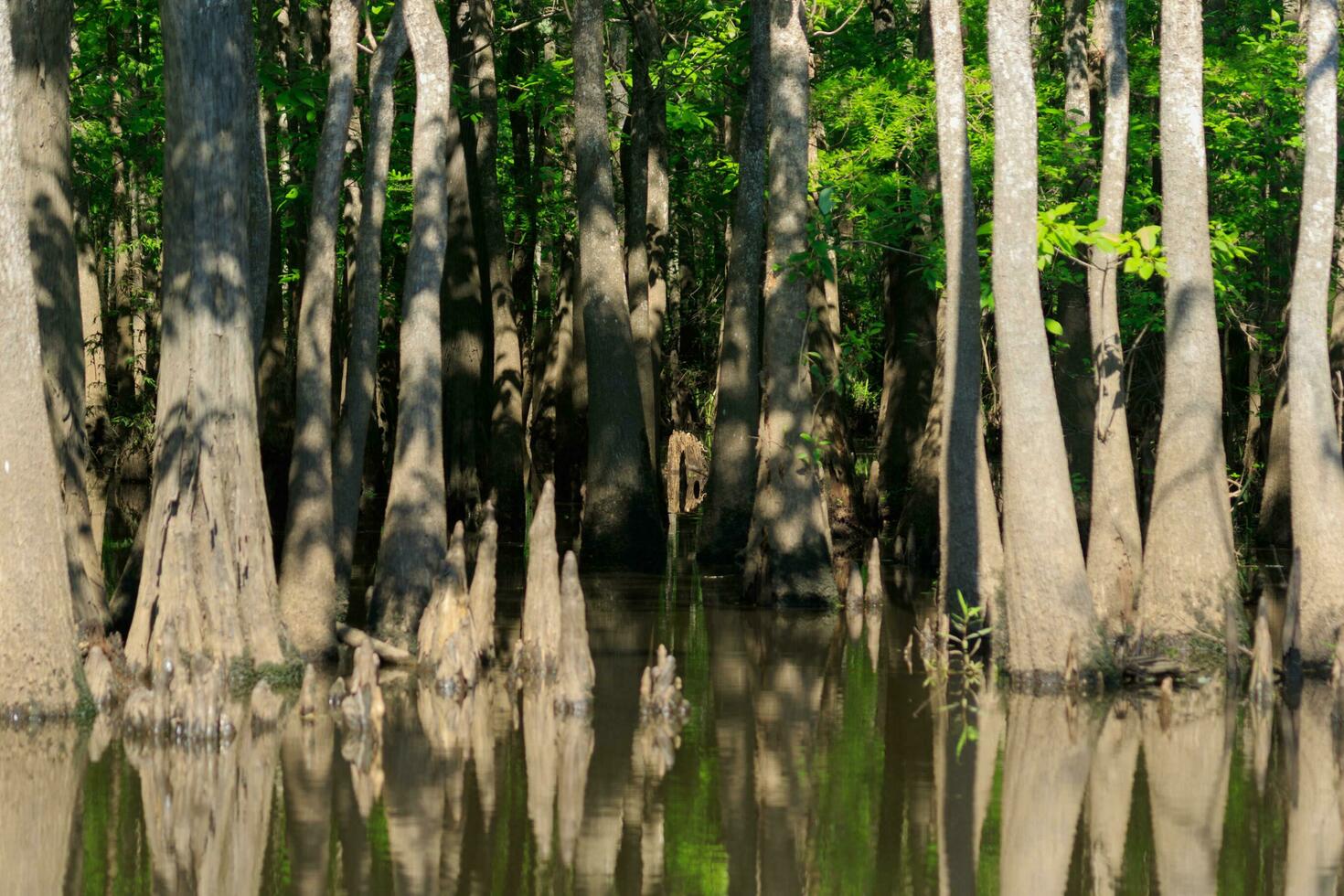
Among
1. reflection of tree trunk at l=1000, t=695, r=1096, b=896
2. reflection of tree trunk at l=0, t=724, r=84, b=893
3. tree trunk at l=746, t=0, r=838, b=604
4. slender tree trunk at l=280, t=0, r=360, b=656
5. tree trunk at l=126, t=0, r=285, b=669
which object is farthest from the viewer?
tree trunk at l=746, t=0, r=838, b=604

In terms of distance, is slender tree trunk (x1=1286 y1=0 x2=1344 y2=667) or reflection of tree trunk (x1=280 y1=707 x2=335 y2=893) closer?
reflection of tree trunk (x1=280 y1=707 x2=335 y2=893)

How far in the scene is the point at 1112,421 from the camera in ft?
50.8

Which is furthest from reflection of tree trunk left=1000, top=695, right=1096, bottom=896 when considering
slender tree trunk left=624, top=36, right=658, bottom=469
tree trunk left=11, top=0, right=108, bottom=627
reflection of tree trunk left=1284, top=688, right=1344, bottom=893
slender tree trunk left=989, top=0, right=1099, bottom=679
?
slender tree trunk left=624, top=36, right=658, bottom=469

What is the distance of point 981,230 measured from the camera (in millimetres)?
14164

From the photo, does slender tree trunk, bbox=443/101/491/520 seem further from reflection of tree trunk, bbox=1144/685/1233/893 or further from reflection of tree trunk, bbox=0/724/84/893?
reflection of tree trunk, bbox=0/724/84/893

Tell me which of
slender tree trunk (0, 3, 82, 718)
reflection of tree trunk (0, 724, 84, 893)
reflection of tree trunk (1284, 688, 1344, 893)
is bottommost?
reflection of tree trunk (1284, 688, 1344, 893)

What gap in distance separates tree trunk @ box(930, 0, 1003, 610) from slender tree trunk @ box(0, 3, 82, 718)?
24.6 ft

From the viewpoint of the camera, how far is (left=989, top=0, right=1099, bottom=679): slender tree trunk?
13203mm

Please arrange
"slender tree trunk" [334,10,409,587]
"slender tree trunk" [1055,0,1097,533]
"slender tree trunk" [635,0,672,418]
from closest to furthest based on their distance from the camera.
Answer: "slender tree trunk" [334,10,409,587]
"slender tree trunk" [1055,0,1097,533]
"slender tree trunk" [635,0,672,418]

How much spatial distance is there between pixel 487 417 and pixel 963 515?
11077 mm

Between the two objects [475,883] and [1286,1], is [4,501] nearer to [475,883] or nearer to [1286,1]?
[475,883]

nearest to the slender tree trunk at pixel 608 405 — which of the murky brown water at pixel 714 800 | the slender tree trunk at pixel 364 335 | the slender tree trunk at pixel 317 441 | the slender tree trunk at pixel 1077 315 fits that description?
the slender tree trunk at pixel 1077 315

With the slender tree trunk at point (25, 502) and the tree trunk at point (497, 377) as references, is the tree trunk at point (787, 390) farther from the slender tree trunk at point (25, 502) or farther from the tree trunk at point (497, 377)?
the slender tree trunk at point (25, 502)

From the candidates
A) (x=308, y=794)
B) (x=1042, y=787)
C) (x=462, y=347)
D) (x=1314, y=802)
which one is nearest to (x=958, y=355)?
(x=1042, y=787)
